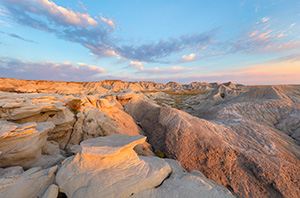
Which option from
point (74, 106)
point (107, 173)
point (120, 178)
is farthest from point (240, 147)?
point (74, 106)

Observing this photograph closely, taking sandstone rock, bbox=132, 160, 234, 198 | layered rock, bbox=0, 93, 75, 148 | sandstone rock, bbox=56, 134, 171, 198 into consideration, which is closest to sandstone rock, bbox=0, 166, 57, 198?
sandstone rock, bbox=56, 134, 171, 198

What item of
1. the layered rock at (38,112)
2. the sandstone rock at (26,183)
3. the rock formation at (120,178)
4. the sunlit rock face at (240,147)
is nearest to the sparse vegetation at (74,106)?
the layered rock at (38,112)

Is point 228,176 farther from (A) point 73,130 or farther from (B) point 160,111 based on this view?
(A) point 73,130

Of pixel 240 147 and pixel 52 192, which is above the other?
pixel 52 192

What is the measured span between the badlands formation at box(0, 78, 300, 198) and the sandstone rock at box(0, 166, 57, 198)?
3 centimetres

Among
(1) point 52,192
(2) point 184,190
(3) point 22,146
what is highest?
(3) point 22,146

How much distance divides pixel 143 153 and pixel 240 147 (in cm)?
688

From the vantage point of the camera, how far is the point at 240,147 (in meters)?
8.38

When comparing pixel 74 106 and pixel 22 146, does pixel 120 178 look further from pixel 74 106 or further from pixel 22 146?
pixel 74 106

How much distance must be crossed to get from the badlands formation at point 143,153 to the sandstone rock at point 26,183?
0.03 m

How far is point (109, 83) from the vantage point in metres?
105

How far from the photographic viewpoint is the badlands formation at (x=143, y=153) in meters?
4.31

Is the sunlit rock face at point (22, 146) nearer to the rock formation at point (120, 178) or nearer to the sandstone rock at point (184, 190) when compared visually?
the rock formation at point (120, 178)

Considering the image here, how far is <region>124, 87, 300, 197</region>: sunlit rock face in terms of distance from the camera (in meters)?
6.51
